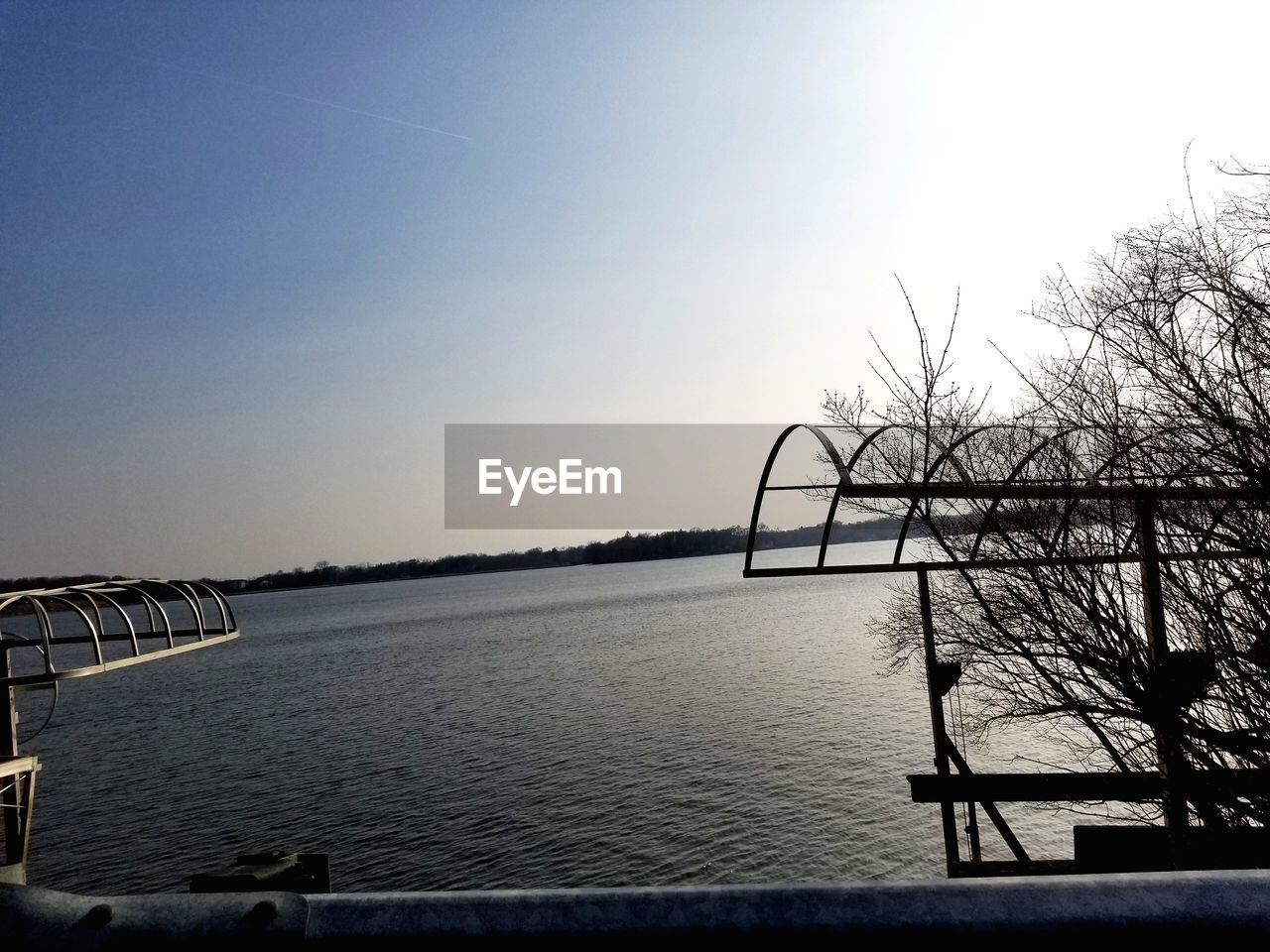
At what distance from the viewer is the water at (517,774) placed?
18328 mm

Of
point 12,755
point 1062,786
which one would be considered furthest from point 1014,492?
point 12,755

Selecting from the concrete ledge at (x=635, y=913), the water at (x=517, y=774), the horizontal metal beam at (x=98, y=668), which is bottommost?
the water at (x=517, y=774)

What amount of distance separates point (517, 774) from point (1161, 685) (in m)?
21.1

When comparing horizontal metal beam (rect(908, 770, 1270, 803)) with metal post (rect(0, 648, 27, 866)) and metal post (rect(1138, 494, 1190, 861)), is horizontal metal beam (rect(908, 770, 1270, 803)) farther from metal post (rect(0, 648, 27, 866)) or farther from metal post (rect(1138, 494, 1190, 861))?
metal post (rect(0, 648, 27, 866))

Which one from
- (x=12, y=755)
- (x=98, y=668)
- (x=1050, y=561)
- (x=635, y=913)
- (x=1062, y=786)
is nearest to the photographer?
(x=635, y=913)

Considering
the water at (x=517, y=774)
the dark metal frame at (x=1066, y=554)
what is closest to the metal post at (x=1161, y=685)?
the dark metal frame at (x=1066, y=554)

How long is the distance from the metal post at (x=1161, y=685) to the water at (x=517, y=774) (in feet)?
24.5

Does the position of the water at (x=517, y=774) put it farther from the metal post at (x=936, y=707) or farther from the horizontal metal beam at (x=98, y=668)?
the horizontal metal beam at (x=98, y=668)

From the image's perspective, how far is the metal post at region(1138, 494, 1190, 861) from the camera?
25.2 feet

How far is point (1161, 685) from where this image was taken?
25.9 feet

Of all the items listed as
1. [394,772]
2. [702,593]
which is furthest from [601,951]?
[702,593]

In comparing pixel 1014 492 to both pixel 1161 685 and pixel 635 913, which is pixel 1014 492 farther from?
pixel 635 913

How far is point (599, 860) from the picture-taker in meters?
17.9

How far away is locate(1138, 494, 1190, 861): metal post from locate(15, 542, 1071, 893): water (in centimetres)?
747
